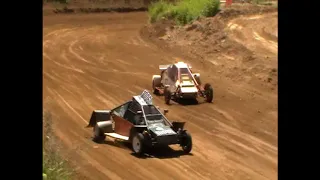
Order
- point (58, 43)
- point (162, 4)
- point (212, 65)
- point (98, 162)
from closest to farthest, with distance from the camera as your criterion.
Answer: point (98, 162)
point (212, 65)
point (58, 43)
point (162, 4)

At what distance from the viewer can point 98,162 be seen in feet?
41.4

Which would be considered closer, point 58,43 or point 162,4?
point 58,43

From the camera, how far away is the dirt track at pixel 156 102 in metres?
12.5

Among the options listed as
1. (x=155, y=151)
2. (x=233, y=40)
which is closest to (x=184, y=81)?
(x=155, y=151)

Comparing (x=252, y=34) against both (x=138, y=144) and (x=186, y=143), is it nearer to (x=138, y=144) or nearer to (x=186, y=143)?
(x=186, y=143)

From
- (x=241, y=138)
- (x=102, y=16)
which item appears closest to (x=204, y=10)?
(x=102, y=16)

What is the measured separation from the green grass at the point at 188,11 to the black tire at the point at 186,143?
21585 millimetres

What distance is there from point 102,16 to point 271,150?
32.8m

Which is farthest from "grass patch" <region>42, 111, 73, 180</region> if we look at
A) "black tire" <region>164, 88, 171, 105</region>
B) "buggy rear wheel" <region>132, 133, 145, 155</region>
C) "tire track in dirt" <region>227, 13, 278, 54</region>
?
"tire track in dirt" <region>227, 13, 278, 54</region>

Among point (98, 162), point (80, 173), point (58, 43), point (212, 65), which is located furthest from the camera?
point (58, 43)

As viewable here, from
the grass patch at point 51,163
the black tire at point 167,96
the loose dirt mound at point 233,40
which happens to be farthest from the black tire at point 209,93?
the grass patch at point 51,163
